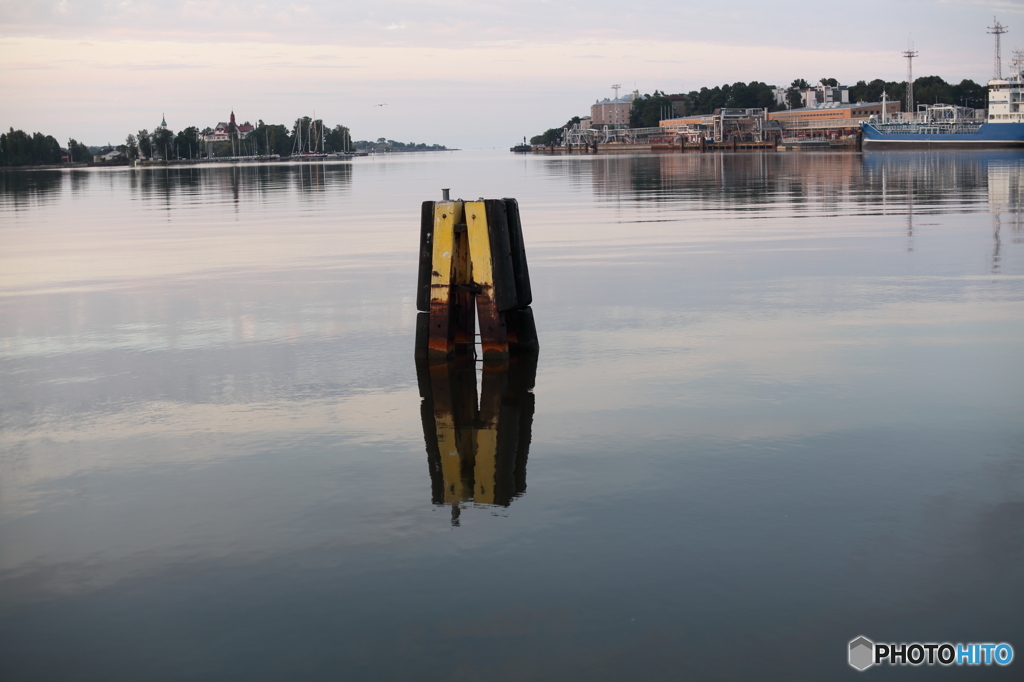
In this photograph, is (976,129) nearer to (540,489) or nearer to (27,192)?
(27,192)

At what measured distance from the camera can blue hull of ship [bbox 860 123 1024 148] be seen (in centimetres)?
12394

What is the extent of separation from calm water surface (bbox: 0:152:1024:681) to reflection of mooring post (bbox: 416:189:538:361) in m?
0.48

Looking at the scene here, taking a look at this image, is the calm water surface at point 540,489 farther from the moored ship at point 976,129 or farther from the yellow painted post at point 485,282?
the moored ship at point 976,129

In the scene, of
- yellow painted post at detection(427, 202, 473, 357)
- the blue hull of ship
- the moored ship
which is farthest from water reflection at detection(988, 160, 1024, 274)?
the moored ship

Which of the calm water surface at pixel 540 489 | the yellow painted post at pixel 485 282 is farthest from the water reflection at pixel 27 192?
the yellow painted post at pixel 485 282

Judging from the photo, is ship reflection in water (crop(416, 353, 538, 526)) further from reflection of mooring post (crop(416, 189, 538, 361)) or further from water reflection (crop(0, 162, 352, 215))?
water reflection (crop(0, 162, 352, 215))

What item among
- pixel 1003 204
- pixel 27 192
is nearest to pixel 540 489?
pixel 1003 204

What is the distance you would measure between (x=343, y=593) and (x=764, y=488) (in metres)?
3.05

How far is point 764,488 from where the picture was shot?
23.1ft

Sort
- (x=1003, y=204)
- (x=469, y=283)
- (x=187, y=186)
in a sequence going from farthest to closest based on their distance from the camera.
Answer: (x=187, y=186), (x=1003, y=204), (x=469, y=283)

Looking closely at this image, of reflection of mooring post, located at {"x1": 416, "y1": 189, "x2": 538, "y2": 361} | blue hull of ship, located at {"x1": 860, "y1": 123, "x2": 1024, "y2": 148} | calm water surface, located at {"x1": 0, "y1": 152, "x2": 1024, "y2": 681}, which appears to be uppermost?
blue hull of ship, located at {"x1": 860, "y1": 123, "x2": 1024, "y2": 148}

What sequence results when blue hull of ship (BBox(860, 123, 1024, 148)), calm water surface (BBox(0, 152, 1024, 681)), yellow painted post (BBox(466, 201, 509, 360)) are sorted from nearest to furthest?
calm water surface (BBox(0, 152, 1024, 681)) < yellow painted post (BBox(466, 201, 509, 360)) < blue hull of ship (BBox(860, 123, 1024, 148))

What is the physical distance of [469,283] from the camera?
11812 mm

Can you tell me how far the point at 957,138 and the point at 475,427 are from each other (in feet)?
446
